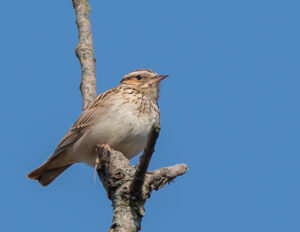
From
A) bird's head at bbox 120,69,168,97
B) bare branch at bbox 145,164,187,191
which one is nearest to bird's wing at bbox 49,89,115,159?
bird's head at bbox 120,69,168,97

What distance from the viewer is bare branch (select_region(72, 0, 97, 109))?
909cm

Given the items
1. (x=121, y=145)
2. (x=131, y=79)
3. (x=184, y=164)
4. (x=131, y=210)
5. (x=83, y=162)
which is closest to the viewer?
(x=131, y=210)

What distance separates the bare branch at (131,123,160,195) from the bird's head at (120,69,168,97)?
3.67m

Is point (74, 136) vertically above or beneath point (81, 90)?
beneath

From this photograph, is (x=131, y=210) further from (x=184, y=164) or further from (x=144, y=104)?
(x=144, y=104)

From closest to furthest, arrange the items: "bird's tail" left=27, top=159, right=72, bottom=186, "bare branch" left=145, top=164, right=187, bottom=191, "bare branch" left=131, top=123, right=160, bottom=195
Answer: "bare branch" left=131, top=123, right=160, bottom=195
"bare branch" left=145, top=164, right=187, bottom=191
"bird's tail" left=27, top=159, right=72, bottom=186

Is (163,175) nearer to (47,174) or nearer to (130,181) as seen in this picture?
(130,181)

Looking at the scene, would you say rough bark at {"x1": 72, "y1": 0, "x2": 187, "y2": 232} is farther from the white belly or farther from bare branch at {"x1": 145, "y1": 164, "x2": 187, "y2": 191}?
the white belly

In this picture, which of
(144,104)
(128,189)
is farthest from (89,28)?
(128,189)

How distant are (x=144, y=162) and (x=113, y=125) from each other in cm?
306

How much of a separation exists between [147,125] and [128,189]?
2.61 metres

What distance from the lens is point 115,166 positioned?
6535 mm

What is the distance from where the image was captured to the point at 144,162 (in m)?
5.38

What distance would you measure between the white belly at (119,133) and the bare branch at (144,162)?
252 cm
